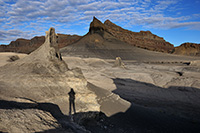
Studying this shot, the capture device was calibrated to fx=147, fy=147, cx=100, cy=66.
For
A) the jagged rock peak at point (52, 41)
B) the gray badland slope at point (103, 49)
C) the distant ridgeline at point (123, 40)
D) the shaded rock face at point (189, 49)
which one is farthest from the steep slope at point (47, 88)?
the shaded rock face at point (189, 49)

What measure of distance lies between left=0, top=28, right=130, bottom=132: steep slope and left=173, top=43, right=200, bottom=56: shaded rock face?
238 ft

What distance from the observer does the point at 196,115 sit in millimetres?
7188

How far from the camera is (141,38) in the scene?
83000 millimetres

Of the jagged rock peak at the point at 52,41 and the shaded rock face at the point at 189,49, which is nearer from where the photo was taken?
the jagged rock peak at the point at 52,41

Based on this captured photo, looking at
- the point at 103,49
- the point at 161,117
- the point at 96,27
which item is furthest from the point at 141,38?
the point at 161,117

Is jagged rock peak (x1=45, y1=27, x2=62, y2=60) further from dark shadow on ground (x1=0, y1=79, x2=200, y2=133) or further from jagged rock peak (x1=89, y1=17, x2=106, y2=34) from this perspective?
jagged rock peak (x1=89, y1=17, x2=106, y2=34)

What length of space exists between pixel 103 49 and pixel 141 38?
3966 cm

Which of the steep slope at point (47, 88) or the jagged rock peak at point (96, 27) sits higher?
the jagged rock peak at point (96, 27)

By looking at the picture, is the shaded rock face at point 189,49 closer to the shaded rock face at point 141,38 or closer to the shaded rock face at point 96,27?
the shaded rock face at point 141,38

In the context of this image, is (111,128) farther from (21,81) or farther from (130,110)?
(21,81)

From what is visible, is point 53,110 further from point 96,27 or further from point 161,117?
point 96,27

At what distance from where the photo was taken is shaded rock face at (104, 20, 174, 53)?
73.4 m

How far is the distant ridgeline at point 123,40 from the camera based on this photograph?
2583 inches

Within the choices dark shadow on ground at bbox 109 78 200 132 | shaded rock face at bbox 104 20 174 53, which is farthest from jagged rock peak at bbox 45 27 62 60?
shaded rock face at bbox 104 20 174 53
